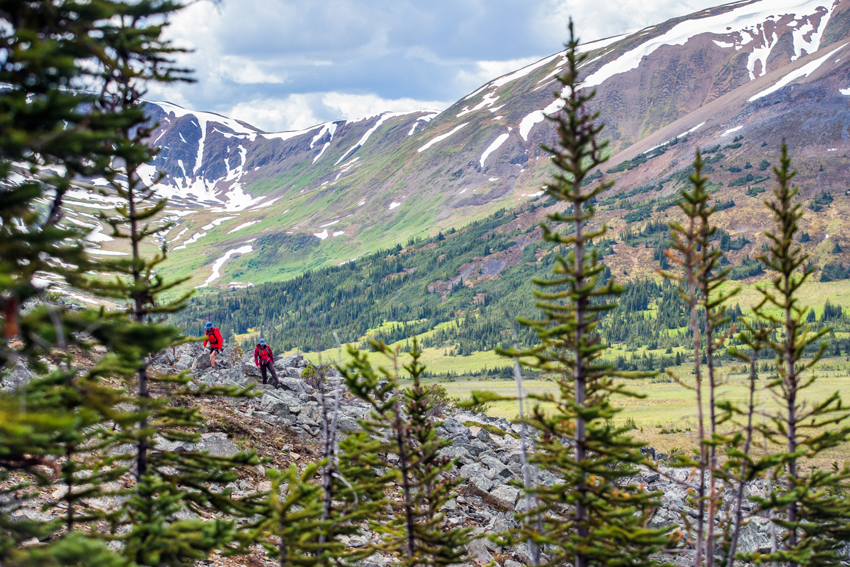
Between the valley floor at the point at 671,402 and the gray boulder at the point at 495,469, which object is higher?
the gray boulder at the point at 495,469

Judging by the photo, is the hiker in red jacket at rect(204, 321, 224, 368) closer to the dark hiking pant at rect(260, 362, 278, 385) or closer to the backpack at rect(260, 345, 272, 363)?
the backpack at rect(260, 345, 272, 363)

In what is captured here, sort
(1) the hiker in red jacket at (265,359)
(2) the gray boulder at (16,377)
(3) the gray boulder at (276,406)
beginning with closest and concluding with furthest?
(2) the gray boulder at (16,377)
(3) the gray boulder at (276,406)
(1) the hiker in red jacket at (265,359)

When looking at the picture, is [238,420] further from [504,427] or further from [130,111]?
[504,427]

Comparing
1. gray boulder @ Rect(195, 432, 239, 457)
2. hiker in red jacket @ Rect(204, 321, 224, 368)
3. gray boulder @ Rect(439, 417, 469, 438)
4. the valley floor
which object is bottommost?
the valley floor

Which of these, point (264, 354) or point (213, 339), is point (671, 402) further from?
point (213, 339)

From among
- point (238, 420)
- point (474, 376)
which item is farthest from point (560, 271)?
point (474, 376)

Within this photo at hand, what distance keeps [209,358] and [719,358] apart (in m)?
110

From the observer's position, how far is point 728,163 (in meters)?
196

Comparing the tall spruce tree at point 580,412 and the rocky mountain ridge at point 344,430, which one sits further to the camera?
the rocky mountain ridge at point 344,430

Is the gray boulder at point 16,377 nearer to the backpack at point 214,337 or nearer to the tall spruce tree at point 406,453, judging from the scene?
the backpack at point 214,337

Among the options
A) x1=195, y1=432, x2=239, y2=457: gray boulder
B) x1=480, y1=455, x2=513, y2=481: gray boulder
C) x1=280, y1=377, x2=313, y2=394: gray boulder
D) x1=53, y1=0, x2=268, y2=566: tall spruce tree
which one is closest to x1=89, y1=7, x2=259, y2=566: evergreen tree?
x1=53, y1=0, x2=268, y2=566: tall spruce tree

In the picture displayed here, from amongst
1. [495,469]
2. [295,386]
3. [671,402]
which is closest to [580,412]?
[495,469]

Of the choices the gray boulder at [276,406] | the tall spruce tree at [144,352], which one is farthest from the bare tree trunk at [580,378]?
the gray boulder at [276,406]

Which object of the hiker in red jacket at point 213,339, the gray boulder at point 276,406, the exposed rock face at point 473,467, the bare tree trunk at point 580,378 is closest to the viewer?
the bare tree trunk at point 580,378
